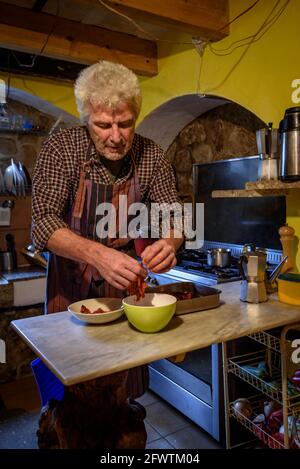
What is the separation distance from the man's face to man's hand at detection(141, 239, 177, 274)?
1.22 ft

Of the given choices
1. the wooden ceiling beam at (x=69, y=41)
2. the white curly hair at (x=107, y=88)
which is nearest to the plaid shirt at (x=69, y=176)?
the white curly hair at (x=107, y=88)

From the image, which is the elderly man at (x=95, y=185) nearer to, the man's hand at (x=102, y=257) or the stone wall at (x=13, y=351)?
the man's hand at (x=102, y=257)

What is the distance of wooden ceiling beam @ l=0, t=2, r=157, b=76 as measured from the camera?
75.1 inches

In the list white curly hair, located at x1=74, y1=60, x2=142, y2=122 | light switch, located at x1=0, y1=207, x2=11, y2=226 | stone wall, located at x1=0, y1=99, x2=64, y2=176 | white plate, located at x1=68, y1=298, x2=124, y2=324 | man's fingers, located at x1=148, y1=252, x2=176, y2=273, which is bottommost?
white plate, located at x1=68, y1=298, x2=124, y2=324

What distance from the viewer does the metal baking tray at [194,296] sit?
3.66ft

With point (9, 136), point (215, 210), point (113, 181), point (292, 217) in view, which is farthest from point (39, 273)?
point (292, 217)

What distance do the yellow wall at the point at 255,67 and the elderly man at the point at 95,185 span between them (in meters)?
0.60

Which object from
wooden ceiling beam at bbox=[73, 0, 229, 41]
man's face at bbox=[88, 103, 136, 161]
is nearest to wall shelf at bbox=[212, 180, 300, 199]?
man's face at bbox=[88, 103, 136, 161]

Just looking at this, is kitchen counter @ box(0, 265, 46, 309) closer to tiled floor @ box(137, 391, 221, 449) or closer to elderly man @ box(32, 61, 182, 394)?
tiled floor @ box(137, 391, 221, 449)

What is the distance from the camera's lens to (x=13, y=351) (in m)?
2.43

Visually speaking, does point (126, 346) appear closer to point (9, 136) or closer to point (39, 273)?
point (39, 273)

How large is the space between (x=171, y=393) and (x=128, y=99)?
1.62 m

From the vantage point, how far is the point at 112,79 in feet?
3.75

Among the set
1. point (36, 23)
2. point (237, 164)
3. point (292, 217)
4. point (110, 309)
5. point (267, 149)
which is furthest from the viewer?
point (237, 164)
